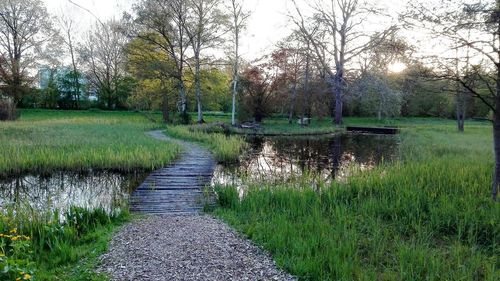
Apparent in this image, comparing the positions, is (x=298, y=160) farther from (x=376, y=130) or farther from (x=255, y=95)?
(x=255, y=95)

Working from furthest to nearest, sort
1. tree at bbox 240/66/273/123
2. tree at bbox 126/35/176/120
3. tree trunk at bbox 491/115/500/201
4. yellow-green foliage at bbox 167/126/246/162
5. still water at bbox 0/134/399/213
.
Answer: tree at bbox 240/66/273/123 → tree at bbox 126/35/176/120 → yellow-green foliage at bbox 167/126/246/162 → still water at bbox 0/134/399/213 → tree trunk at bbox 491/115/500/201

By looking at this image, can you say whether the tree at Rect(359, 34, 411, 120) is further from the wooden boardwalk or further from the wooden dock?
the wooden boardwalk

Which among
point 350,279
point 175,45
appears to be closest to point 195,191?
point 350,279

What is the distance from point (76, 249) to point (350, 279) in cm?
348

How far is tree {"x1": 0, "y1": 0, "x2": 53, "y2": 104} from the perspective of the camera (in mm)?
32344

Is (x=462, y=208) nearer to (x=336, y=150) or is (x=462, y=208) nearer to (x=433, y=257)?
(x=433, y=257)

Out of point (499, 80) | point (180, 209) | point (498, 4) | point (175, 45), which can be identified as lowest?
point (180, 209)

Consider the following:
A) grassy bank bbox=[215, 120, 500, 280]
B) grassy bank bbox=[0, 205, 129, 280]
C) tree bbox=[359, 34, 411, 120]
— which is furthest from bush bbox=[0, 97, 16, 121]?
tree bbox=[359, 34, 411, 120]

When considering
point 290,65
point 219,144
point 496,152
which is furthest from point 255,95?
point 496,152

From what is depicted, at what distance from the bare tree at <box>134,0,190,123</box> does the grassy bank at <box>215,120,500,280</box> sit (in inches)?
759

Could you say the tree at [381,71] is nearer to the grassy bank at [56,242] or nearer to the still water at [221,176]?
the still water at [221,176]

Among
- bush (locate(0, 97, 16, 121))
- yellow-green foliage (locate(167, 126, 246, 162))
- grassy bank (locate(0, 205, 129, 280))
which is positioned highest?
bush (locate(0, 97, 16, 121))

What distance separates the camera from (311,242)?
4414 mm

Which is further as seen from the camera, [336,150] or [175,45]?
[175,45]
